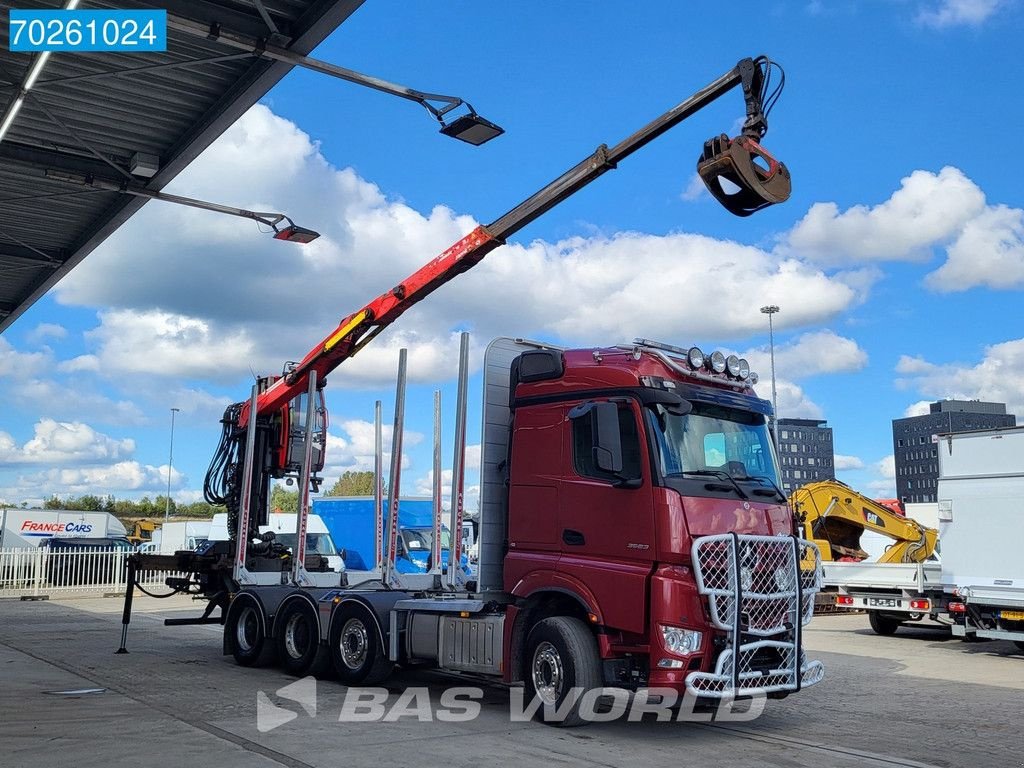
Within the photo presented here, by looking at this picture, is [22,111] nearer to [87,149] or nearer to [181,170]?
[87,149]

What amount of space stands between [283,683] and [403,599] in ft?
6.26

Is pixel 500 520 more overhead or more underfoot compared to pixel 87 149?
more underfoot

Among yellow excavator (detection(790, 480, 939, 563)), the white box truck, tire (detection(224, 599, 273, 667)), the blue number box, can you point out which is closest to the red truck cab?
tire (detection(224, 599, 273, 667))

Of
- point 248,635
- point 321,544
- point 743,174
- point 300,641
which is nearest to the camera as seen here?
point 743,174

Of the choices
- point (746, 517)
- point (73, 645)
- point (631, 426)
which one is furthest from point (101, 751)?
point (73, 645)

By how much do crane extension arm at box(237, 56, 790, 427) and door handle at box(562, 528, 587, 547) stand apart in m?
2.95

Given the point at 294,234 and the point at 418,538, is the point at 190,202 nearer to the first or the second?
the point at 294,234

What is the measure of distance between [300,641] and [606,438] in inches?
216

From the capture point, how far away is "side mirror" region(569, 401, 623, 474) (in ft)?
25.1

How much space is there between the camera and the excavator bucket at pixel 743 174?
24.4 feet

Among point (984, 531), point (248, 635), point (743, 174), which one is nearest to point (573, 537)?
point (743, 174)

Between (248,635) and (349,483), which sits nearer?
(248,635)

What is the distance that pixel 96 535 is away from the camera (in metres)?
39.3

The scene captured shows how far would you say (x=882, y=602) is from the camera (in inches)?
650
